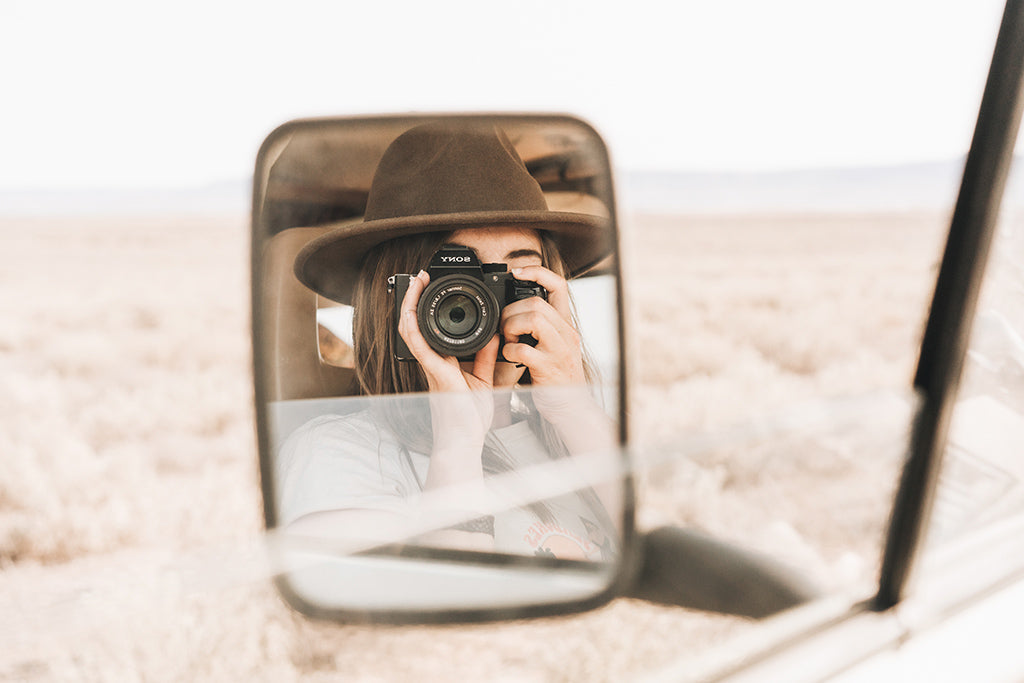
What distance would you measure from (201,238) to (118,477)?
11152 mm

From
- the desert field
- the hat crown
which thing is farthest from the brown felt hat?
the desert field

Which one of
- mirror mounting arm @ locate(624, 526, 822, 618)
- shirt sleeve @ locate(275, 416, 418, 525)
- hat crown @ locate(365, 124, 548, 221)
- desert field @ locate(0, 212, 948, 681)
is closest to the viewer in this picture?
shirt sleeve @ locate(275, 416, 418, 525)

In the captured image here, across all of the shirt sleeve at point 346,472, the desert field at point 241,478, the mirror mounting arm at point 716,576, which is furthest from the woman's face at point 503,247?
the mirror mounting arm at point 716,576

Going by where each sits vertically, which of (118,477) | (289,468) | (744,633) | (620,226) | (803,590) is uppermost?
(620,226)

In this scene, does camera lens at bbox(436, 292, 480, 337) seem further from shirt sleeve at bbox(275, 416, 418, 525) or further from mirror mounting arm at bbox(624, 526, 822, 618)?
mirror mounting arm at bbox(624, 526, 822, 618)

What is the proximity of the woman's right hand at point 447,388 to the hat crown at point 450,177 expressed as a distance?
108 millimetres

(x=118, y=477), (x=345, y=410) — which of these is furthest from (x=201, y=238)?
(x=345, y=410)

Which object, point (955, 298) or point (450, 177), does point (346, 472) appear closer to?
point (450, 177)

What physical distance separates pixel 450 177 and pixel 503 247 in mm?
119

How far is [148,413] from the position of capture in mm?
4688

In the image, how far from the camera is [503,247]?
3.67 ft

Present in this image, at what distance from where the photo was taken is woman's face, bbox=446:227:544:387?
1.09 metres

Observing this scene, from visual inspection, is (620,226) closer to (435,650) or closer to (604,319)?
(604,319)

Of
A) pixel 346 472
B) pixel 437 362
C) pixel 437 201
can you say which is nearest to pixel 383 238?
pixel 437 201
